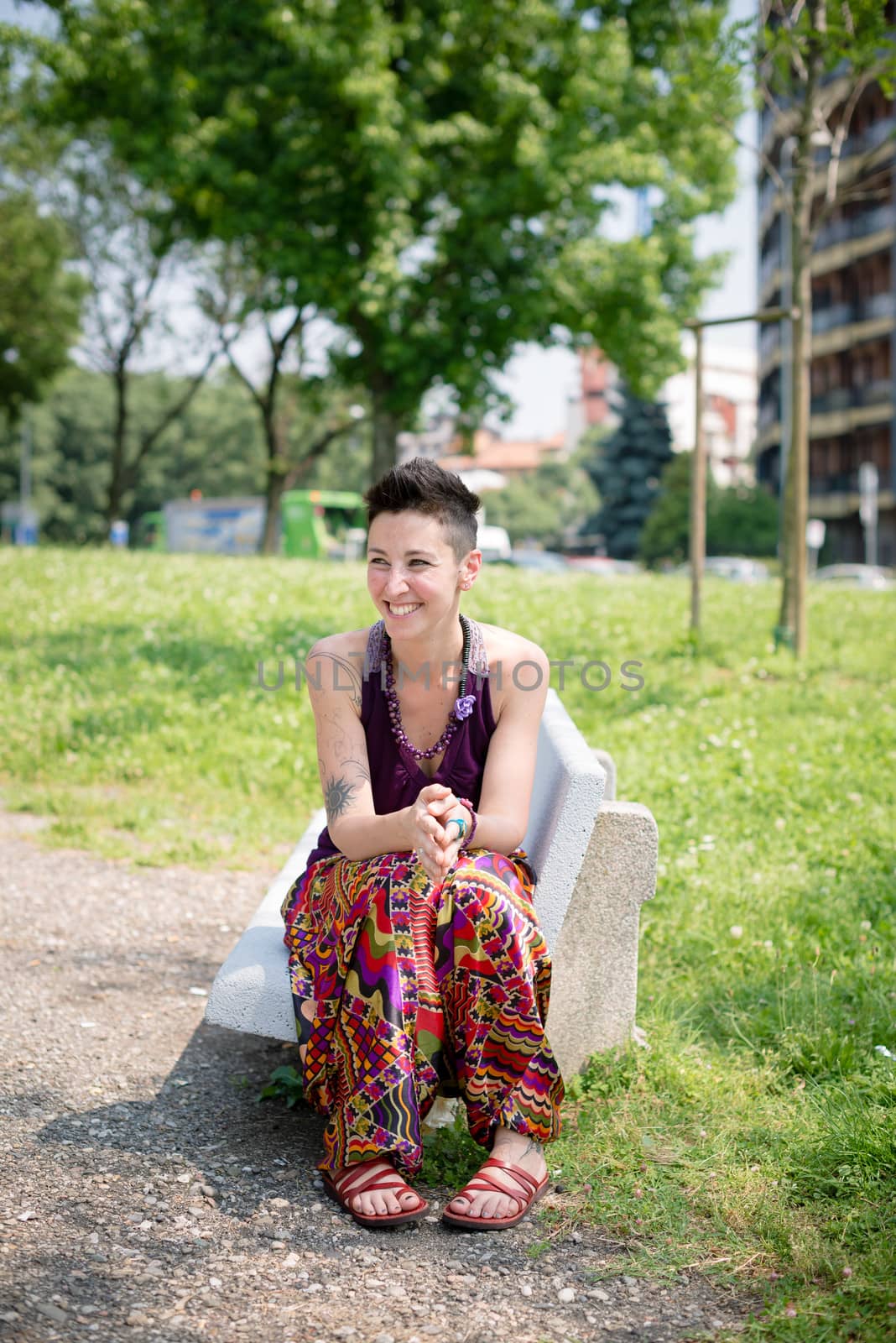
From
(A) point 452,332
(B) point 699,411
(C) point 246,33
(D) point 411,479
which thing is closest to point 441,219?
(A) point 452,332

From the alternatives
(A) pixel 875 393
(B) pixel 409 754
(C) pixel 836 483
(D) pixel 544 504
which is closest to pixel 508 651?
(B) pixel 409 754

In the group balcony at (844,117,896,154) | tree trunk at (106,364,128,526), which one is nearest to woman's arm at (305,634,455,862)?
Answer: tree trunk at (106,364,128,526)

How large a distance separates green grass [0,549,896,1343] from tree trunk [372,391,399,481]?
923 centimetres

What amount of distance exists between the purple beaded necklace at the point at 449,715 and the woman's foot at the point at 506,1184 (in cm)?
96

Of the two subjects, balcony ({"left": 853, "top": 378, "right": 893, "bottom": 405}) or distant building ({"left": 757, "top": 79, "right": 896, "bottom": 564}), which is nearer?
distant building ({"left": 757, "top": 79, "right": 896, "bottom": 564})

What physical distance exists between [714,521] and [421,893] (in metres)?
43.6

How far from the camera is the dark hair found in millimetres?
3117

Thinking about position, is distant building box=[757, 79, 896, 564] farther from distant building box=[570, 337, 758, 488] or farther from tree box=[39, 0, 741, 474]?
distant building box=[570, 337, 758, 488]

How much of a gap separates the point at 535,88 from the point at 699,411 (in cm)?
1319

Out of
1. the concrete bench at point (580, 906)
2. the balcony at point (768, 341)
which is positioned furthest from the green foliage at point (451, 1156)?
the balcony at point (768, 341)

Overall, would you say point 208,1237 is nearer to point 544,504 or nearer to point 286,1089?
point 286,1089

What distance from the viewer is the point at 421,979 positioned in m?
2.89

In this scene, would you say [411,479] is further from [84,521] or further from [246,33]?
[84,521]

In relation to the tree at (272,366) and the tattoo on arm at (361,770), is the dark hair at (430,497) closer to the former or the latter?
the tattoo on arm at (361,770)
